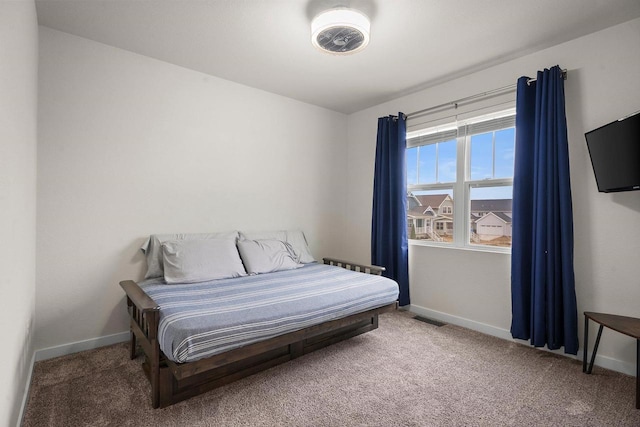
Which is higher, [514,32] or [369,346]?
[514,32]

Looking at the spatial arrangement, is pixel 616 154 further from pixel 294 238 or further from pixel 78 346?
pixel 78 346

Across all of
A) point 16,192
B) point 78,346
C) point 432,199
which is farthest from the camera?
point 432,199

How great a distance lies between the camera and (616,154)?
210 centimetres

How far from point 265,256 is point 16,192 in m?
1.95

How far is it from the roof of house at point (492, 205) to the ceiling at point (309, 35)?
4.27 ft

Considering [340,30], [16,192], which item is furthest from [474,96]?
[16,192]

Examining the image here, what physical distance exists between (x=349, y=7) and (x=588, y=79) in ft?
6.46

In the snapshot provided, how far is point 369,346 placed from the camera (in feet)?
8.85

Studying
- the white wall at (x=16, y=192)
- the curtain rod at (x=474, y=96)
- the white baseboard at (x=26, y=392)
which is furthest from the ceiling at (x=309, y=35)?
the white baseboard at (x=26, y=392)

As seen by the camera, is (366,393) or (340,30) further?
(340,30)

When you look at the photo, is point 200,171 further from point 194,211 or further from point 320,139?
point 320,139

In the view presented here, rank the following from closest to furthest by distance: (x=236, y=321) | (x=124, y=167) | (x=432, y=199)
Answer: (x=236, y=321)
(x=124, y=167)
(x=432, y=199)

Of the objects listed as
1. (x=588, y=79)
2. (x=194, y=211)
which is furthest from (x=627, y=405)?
(x=194, y=211)

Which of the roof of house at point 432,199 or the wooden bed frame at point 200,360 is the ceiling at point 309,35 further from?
the wooden bed frame at point 200,360
